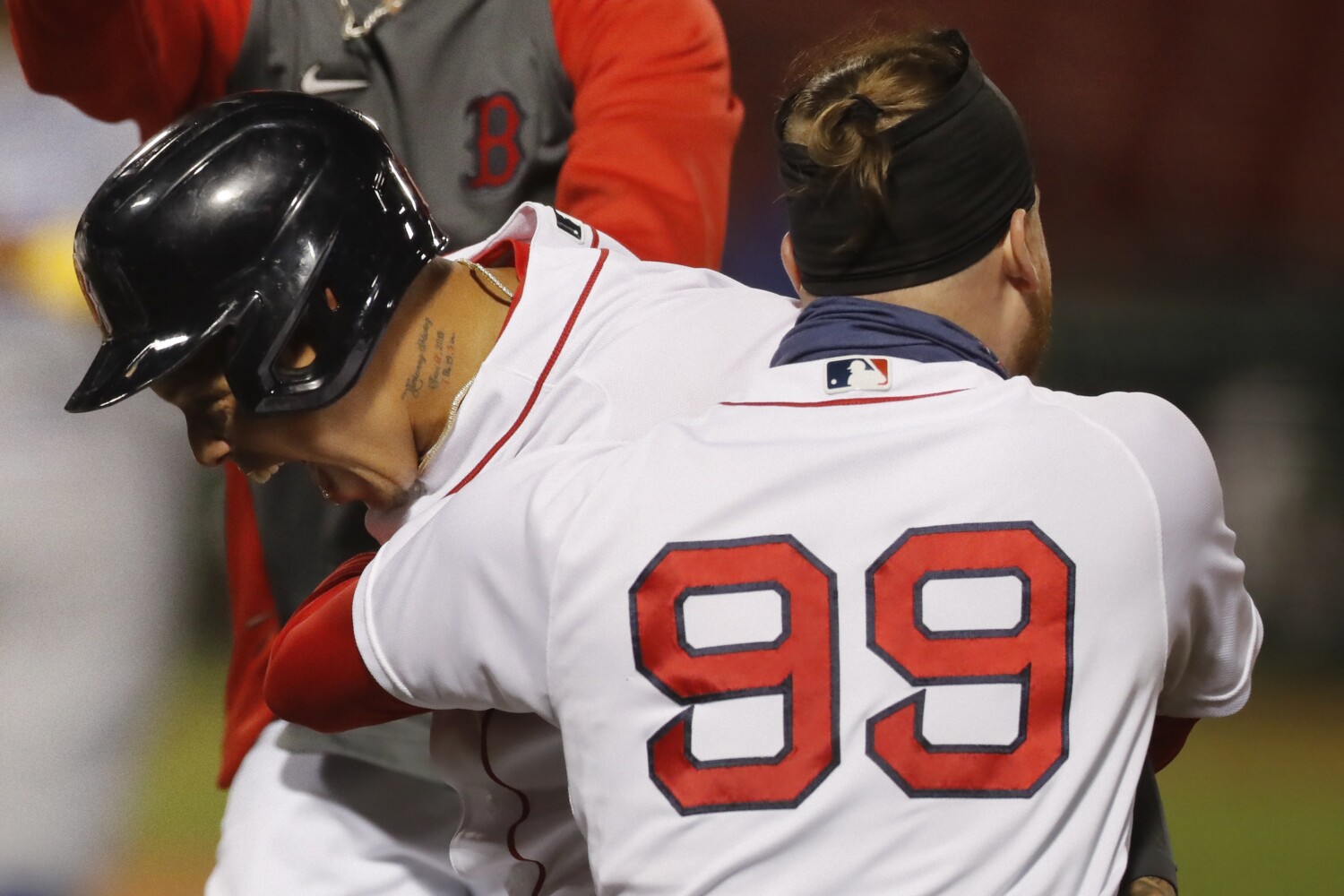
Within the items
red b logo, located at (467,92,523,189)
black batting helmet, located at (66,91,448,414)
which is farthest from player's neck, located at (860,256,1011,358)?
red b logo, located at (467,92,523,189)

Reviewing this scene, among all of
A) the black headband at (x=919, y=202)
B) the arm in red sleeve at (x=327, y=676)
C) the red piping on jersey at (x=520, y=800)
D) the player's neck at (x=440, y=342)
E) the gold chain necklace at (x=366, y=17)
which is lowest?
the red piping on jersey at (x=520, y=800)

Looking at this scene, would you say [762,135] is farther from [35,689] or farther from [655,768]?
[655,768]

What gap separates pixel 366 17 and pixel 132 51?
244 millimetres

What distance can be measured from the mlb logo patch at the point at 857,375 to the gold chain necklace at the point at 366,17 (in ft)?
2.89

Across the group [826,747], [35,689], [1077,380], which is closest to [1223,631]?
[826,747]

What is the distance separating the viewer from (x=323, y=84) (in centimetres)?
153

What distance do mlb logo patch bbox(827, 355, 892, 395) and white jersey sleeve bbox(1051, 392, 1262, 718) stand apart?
10 cm

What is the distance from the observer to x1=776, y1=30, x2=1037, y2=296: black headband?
907mm

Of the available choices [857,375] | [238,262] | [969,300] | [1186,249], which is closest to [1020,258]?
[969,300]

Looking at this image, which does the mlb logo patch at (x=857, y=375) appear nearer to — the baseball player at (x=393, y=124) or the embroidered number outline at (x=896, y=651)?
the embroidered number outline at (x=896, y=651)

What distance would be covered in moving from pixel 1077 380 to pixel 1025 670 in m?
2.89

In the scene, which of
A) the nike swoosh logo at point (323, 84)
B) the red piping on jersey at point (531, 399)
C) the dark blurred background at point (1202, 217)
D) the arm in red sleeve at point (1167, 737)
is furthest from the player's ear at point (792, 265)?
the dark blurred background at point (1202, 217)

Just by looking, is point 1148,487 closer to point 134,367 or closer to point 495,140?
point 134,367

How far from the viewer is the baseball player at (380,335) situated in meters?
0.99
